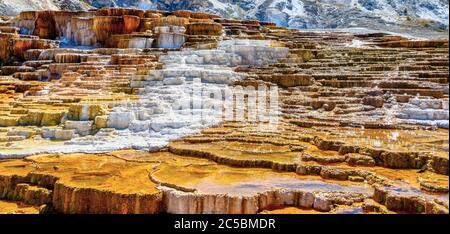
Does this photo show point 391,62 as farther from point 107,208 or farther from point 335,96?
point 107,208

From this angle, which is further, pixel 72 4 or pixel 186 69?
pixel 72 4

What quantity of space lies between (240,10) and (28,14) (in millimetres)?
38594

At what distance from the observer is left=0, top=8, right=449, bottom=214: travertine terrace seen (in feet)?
21.1

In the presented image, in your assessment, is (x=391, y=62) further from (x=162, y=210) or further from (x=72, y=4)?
(x=72, y=4)

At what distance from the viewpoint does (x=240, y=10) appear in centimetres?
6181

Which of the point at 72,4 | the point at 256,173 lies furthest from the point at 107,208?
the point at 72,4

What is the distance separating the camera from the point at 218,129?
11.2m

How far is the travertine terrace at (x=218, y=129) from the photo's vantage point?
21.1 ft

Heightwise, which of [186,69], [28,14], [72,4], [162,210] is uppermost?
[72,4]

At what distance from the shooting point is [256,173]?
7.71 meters

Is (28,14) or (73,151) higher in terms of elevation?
(28,14)
